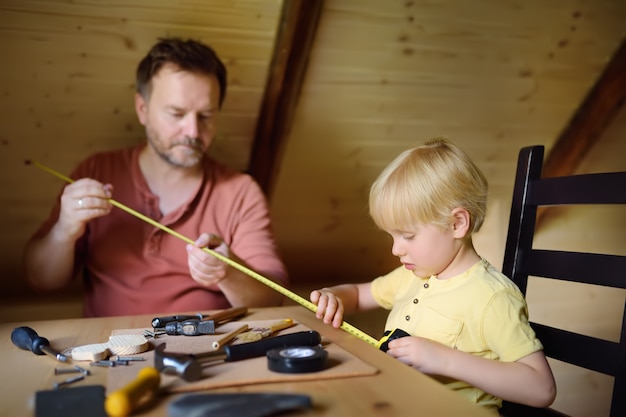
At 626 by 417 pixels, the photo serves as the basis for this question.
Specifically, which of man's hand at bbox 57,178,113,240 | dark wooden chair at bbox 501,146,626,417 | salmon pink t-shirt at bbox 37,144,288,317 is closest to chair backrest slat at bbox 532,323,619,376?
dark wooden chair at bbox 501,146,626,417

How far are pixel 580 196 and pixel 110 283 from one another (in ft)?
4.33

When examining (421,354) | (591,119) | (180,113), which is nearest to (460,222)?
(421,354)

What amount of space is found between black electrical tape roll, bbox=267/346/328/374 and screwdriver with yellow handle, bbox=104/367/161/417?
0.54 feet

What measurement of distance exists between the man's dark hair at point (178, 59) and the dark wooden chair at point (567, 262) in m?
1.02

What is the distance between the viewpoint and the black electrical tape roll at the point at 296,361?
0.83 m

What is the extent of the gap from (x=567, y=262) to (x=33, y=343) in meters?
1.02

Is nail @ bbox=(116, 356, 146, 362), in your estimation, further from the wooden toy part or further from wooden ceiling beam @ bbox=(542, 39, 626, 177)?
wooden ceiling beam @ bbox=(542, 39, 626, 177)

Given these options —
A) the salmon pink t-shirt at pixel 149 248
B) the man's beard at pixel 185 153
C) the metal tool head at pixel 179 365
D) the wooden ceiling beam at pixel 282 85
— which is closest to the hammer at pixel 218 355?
the metal tool head at pixel 179 365

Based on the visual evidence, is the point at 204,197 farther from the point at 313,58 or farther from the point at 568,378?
the point at 568,378

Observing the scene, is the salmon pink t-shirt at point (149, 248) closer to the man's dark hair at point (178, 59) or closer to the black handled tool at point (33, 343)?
the man's dark hair at point (178, 59)

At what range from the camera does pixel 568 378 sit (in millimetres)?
2744

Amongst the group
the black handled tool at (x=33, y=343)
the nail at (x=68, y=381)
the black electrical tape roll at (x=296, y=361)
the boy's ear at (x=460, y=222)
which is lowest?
the black handled tool at (x=33, y=343)

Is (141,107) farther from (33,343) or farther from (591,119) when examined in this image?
(591,119)

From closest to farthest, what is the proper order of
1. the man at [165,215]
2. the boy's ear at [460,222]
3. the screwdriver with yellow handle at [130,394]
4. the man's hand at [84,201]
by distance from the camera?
the screwdriver with yellow handle at [130,394], the boy's ear at [460,222], the man's hand at [84,201], the man at [165,215]
